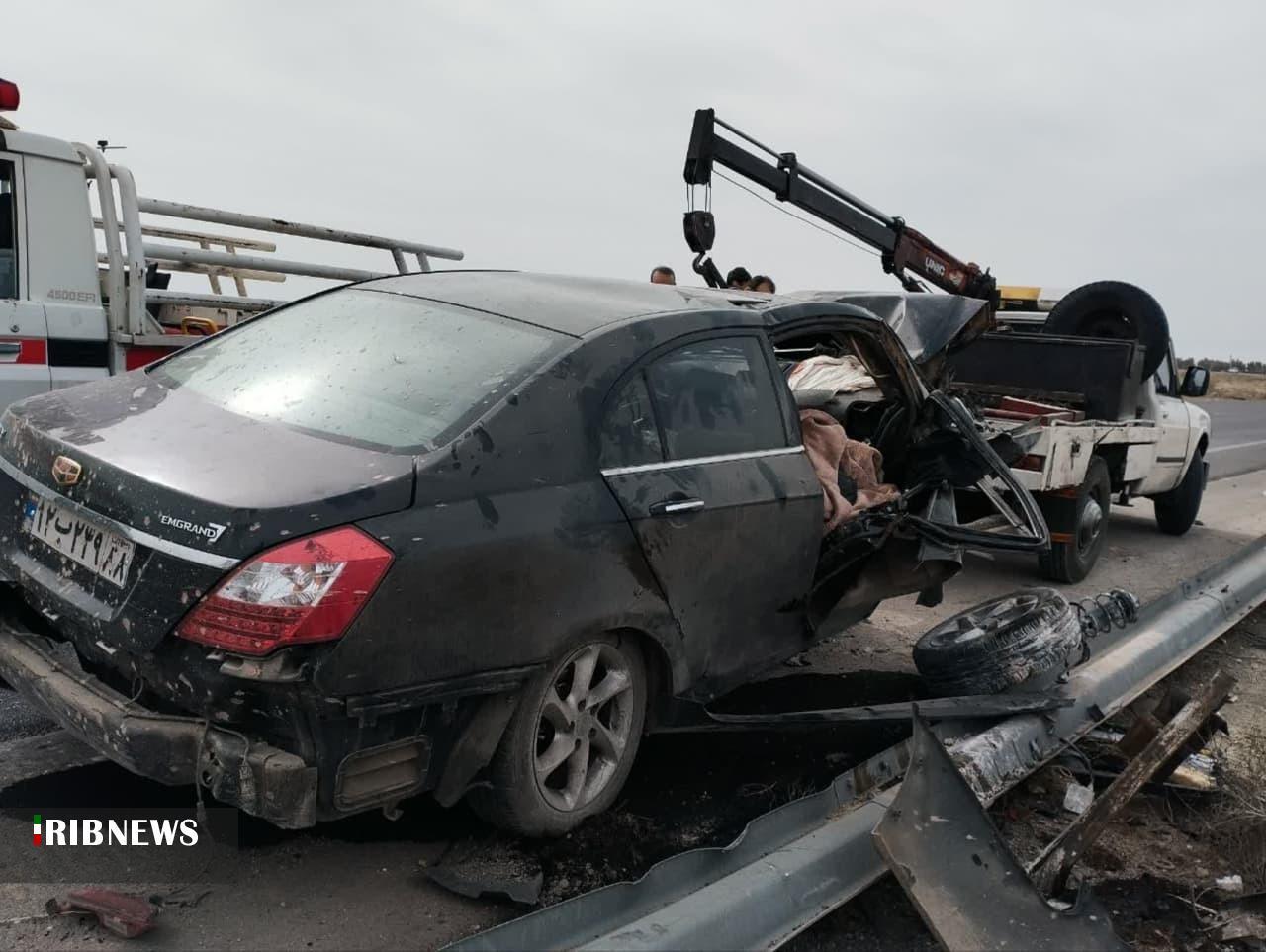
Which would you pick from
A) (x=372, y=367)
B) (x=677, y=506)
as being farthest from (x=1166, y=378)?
(x=372, y=367)

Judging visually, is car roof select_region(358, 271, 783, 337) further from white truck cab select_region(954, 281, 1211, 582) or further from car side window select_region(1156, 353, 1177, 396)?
car side window select_region(1156, 353, 1177, 396)

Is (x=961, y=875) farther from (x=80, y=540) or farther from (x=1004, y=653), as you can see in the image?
(x=80, y=540)

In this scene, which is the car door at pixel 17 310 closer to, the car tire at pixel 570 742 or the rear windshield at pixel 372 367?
the rear windshield at pixel 372 367

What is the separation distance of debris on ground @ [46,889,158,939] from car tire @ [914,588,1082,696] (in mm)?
2899

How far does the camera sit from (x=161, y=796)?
329 centimetres

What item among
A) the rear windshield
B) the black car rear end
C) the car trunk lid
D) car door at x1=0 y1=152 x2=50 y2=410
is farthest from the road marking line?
the car trunk lid

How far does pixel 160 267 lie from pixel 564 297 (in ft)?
16.8

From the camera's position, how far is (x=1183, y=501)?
9570mm

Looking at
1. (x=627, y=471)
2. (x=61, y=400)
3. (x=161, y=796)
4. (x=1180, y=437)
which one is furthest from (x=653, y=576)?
(x=1180, y=437)

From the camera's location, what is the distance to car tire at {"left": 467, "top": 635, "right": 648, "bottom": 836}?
298 centimetres

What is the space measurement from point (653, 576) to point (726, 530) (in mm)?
386

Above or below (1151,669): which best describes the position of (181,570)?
above

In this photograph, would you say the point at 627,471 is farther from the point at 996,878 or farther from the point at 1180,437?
the point at 1180,437

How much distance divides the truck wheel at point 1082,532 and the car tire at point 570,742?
4814 mm
